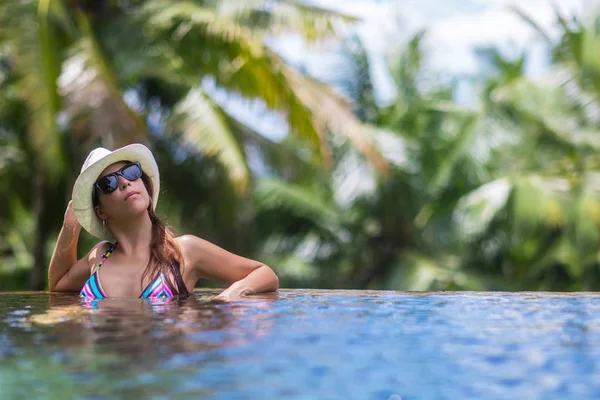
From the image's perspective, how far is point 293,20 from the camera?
1261 cm

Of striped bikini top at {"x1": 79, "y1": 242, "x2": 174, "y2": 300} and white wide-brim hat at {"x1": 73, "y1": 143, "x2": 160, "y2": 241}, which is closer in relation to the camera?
white wide-brim hat at {"x1": 73, "y1": 143, "x2": 160, "y2": 241}

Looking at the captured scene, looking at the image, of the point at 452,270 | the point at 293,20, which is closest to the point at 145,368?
the point at 293,20

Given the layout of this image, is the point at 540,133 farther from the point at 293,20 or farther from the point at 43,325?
the point at 43,325

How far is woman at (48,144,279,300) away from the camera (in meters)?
3.92

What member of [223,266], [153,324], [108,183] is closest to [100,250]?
[108,183]

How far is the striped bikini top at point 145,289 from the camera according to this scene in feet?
13.1

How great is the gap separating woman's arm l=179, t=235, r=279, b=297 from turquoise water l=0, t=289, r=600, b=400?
550 millimetres

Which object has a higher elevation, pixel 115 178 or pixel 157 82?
pixel 157 82

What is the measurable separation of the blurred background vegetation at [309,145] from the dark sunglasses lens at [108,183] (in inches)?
272

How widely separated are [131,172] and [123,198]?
124mm

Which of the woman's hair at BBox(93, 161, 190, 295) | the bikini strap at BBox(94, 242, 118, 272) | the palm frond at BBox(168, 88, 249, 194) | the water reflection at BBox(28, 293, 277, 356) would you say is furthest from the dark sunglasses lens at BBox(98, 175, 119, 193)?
the palm frond at BBox(168, 88, 249, 194)

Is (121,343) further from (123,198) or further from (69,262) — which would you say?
(69,262)

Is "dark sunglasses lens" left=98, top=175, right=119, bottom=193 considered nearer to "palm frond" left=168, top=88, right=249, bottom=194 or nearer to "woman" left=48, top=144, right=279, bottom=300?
"woman" left=48, top=144, right=279, bottom=300

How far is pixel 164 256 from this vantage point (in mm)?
4043
